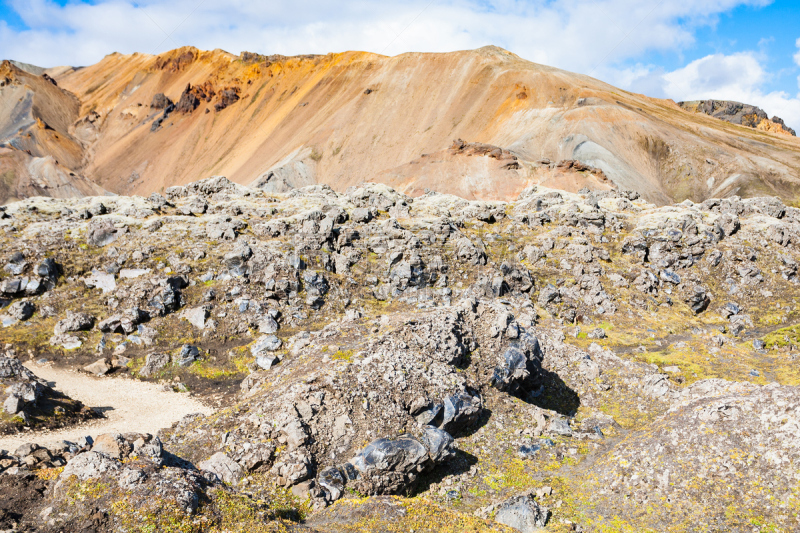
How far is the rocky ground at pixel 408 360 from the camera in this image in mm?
11688

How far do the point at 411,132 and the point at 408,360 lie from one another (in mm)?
84672

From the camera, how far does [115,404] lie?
66.7 feet

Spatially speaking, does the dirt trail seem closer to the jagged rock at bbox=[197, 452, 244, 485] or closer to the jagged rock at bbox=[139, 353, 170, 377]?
the jagged rock at bbox=[139, 353, 170, 377]

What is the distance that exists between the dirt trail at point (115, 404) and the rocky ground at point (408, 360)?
0.72m

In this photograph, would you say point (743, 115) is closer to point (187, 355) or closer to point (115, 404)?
point (187, 355)

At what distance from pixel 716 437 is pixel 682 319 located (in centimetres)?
1998

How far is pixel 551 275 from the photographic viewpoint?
110ft

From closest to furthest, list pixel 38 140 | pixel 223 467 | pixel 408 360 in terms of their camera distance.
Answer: pixel 223 467 < pixel 408 360 < pixel 38 140

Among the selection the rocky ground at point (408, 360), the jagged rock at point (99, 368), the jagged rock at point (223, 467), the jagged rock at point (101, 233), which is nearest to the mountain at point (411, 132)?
the rocky ground at point (408, 360)

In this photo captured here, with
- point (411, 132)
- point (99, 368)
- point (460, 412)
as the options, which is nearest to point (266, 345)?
point (99, 368)

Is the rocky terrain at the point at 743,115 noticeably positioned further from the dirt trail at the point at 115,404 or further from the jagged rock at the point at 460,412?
the dirt trail at the point at 115,404

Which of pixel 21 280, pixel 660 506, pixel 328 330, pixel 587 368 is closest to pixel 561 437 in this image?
pixel 660 506

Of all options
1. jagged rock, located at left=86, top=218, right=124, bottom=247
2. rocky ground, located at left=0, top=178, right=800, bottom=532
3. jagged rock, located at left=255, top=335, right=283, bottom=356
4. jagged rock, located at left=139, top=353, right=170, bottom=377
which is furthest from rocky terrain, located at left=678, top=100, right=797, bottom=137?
jagged rock, located at left=139, top=353, right=170, bottom=377

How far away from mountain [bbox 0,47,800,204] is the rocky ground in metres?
29.3
